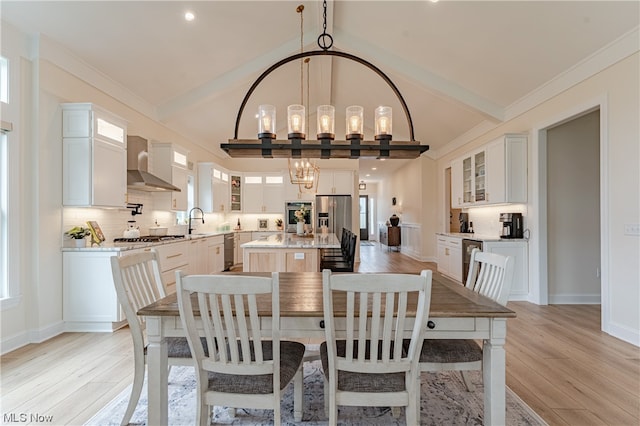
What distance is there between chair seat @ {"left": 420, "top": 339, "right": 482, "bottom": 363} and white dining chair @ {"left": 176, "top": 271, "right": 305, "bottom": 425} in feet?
2.49

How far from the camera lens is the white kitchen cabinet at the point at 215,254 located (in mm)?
5973

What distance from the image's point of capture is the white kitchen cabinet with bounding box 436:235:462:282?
216 inches

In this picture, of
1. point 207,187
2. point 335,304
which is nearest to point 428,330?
point 335,304

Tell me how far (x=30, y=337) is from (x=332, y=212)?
20.5 feet

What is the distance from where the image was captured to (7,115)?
2.88 metres

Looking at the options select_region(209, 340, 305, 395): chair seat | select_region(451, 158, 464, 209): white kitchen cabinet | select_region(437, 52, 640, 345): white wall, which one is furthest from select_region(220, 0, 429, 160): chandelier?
select_region(451, 158, 464, 209): white kitchen cabinet

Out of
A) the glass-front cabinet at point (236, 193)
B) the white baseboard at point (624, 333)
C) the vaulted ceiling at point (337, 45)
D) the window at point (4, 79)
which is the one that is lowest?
the white baseboard at point (624, 333)

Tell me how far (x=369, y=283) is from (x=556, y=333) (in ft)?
10.2

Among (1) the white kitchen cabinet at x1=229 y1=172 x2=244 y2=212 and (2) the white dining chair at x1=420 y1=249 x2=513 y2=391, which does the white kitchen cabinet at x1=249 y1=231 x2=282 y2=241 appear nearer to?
(1) the white kitchen cabinet at x1=229 y1=172 x2=244 y2=212

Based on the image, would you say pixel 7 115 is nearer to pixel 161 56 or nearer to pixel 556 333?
pixel 161 56

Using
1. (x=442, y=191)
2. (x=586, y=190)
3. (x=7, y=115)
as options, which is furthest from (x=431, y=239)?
(x=7, y=115)

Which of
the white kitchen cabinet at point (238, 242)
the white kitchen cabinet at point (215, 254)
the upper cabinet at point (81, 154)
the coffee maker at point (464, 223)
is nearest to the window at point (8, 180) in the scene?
the upper cabinet at point (81, 154)

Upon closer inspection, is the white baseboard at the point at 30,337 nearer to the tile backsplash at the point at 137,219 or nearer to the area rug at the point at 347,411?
the tile backsplash at the point at 137,219

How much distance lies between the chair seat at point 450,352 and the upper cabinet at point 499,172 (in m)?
3.51
